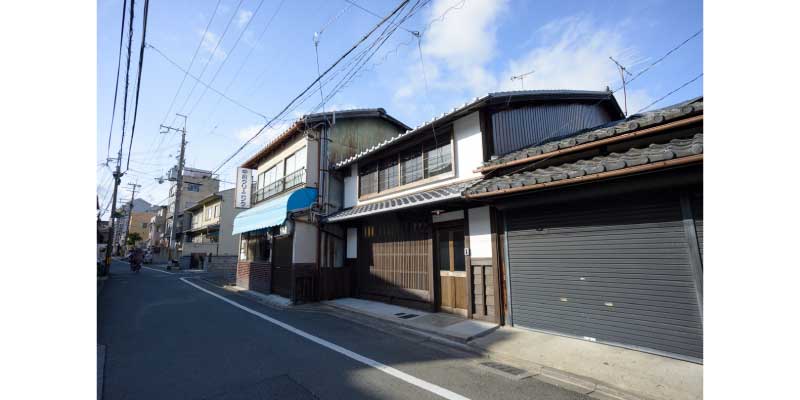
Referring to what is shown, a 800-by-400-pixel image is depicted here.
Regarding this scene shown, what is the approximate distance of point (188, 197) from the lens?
47656 mm

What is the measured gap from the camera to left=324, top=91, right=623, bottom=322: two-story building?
8320 millimetres

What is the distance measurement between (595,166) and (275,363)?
6.43m

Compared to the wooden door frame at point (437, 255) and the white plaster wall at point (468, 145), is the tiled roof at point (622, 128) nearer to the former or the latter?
the white plaster wall at point (468, 145)

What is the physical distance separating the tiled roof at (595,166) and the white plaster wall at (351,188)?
630cm

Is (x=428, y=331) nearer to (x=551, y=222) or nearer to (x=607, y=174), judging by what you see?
(x=551, y=222)

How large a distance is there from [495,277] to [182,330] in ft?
24.6

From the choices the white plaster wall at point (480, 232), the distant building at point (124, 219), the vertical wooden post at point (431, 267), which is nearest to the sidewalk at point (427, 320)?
the vertical wooden post at point (431, 267)

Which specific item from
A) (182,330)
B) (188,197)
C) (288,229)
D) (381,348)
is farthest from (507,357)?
(188,197)

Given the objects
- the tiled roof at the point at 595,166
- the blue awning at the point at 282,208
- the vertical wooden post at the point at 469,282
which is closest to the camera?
the tiled roof at the point at 595,166

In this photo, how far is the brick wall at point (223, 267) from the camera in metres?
21.5

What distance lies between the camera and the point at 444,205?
905cm

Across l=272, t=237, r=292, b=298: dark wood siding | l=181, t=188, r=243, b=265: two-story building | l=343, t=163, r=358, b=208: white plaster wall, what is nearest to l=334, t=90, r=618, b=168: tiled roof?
l=343, t=163, r=358, b=208: white plaster wall

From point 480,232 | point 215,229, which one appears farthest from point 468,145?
point 215,229
